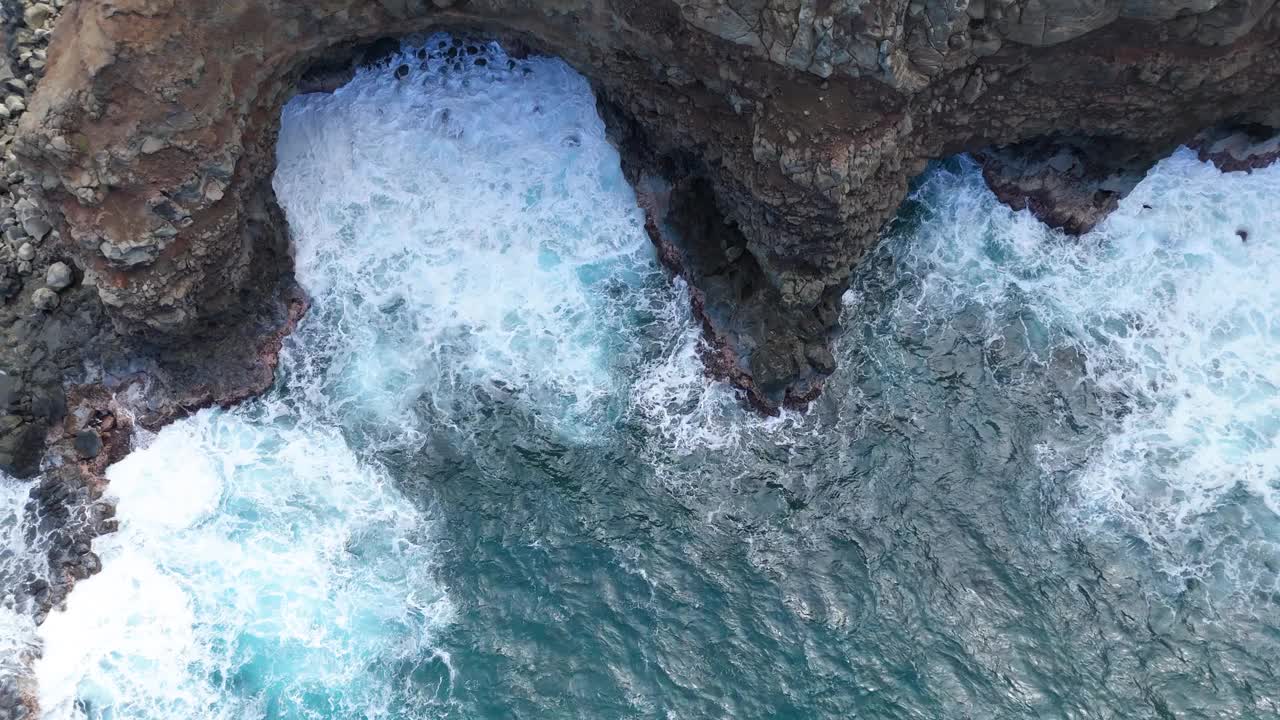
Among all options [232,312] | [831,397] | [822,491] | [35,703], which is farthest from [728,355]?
[35,703]

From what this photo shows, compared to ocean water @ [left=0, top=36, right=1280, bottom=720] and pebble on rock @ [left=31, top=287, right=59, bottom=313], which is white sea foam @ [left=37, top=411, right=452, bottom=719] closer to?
ocean water @ [left=0, top=36, right=1280, bottom=720]

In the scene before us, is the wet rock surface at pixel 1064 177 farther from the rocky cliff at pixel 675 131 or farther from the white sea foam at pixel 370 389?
→ the white sea foam at pixel 370 389

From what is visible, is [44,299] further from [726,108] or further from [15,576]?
[726,108]

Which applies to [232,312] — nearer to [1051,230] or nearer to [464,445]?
[464,445]

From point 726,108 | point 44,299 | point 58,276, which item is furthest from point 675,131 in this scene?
point 44,299

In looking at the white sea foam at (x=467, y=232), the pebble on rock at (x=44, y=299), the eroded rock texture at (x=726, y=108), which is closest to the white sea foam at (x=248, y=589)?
the white sea foam at (x=467, y=232)
